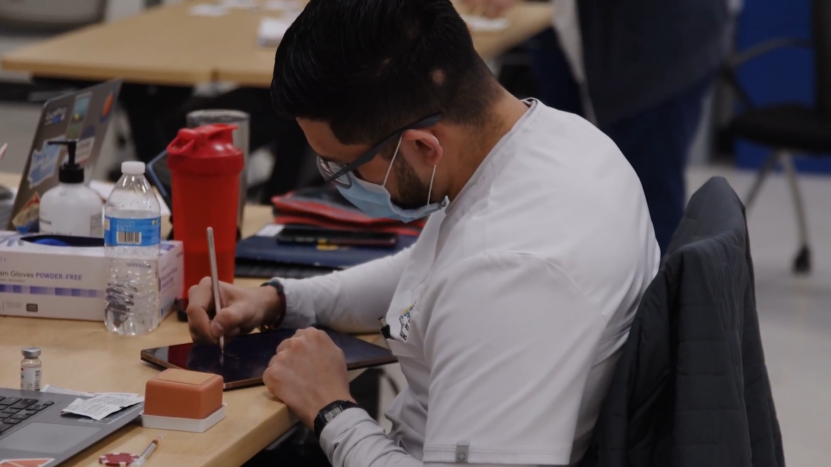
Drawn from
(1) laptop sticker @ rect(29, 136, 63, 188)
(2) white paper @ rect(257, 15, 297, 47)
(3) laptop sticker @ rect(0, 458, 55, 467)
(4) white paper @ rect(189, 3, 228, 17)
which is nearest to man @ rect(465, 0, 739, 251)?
(2) white paper @ rect(257, 15, 297, 47)

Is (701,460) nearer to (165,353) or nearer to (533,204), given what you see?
(533,204)

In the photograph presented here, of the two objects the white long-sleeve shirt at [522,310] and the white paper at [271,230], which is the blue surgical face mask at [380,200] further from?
the white paper at [271,230]

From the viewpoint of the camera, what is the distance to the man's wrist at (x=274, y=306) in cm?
145

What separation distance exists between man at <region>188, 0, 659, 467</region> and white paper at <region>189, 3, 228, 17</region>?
9.36 ft

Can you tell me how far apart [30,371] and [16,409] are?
69 mm

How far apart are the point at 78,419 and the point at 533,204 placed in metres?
0.51

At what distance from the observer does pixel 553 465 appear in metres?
1.00

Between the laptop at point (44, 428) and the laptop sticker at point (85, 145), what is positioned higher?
the laptop sticker at point (85, 145)

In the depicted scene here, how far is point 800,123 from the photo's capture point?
395 centimetres

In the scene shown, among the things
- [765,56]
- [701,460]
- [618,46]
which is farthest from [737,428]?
[765,56]

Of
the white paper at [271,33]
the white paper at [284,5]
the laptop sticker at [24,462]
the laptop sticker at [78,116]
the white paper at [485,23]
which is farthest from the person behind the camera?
the white paper at [284,5]

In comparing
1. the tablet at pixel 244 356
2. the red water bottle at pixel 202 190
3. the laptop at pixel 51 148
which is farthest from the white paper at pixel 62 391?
the laptop at pixel 51 148

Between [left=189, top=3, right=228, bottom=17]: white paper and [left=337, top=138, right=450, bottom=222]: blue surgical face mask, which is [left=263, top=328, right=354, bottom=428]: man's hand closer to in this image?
[left=337, top=138, right=450, bottom=222]: blue surgical face mask

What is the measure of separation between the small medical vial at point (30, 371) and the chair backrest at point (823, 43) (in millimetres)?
3390
